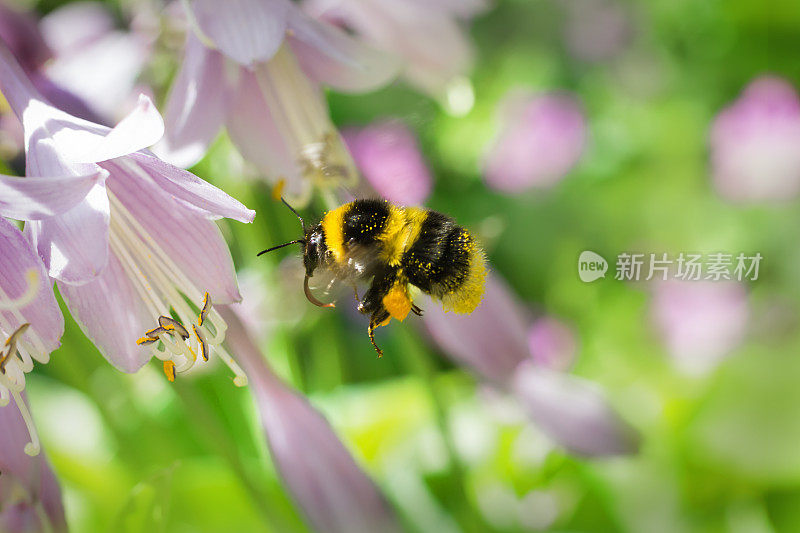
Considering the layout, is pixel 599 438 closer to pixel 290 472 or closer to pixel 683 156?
pixel 290 472

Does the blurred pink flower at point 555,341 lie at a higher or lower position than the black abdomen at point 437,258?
higher

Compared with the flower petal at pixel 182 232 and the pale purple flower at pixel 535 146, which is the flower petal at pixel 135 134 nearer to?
the flower petal at pixel 182 232

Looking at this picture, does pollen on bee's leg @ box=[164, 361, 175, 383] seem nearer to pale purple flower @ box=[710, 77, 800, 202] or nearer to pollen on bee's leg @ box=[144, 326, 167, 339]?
pollen on bee's leg @ box=[144, 326, 167, 339]

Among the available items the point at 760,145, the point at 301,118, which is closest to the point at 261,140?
the point at 301,118

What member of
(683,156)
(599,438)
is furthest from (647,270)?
(683,156)

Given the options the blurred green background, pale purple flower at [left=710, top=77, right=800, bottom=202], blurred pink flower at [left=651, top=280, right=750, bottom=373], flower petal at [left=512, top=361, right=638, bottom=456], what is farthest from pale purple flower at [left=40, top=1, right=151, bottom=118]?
pale purple flower at [left=710, top=77, right=800, bottom=202]

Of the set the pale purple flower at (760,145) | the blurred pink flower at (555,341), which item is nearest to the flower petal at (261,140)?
the blurred pink flower at (555,341)
